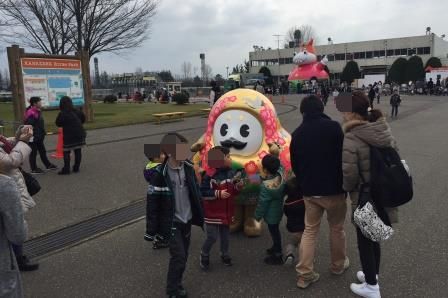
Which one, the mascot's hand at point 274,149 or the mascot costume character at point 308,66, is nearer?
the mascot's hand at point 274,149

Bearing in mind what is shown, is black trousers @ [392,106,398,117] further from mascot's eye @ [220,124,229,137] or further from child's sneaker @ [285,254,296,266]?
child's sneaker @ [285,254,296,266]

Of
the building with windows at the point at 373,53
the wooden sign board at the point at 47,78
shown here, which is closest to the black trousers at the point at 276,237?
the wooden sign board at the point at 47,78

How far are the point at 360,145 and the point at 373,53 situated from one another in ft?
234

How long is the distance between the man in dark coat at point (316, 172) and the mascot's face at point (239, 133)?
135 centimetres

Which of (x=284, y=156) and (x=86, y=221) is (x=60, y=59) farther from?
(x=284, y=156)

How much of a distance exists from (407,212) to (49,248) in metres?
4.73

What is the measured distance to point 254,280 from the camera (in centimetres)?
417

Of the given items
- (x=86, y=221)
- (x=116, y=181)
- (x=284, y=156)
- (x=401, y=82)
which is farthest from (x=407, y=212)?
(x=401, y=82)

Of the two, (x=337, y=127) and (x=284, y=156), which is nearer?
(x=337, y=127)

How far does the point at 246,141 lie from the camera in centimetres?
532

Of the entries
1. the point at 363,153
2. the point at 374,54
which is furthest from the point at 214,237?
the point at 374,54

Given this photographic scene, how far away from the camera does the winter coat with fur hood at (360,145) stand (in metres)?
3.50

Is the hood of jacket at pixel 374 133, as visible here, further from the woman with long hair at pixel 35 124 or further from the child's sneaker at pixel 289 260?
the woman with long hair at pixel 35 124

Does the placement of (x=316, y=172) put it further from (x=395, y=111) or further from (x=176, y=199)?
(x=395, y=111)
